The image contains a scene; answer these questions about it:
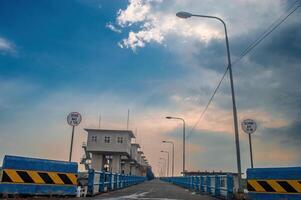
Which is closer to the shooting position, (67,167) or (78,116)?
(67,167)

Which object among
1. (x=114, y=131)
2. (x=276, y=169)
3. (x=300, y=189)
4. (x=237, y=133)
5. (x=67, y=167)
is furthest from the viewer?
(x=114, y=131)

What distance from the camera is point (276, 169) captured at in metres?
10.6

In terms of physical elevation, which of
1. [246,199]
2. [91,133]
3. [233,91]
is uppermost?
[91,133]

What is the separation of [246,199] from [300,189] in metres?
3.82

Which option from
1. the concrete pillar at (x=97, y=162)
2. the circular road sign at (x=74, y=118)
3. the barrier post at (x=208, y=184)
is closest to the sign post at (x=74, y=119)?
the circular road sign at (x=74, y=118)

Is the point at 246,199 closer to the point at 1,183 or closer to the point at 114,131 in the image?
the point at 1,183

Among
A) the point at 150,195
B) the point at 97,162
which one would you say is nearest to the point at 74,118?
the point at 150,195

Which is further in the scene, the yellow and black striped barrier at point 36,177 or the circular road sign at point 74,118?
the circular road sign at point 74,118

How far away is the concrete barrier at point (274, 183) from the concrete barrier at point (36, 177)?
711cm

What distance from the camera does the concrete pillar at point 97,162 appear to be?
60844mm

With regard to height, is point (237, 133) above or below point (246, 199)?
above

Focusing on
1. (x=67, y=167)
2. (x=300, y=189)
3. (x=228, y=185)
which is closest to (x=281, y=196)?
(x=300, y=189)

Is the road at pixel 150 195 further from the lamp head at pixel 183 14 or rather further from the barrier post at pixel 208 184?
the lamp head at pixel 183 14

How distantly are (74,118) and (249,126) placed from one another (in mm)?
8193
